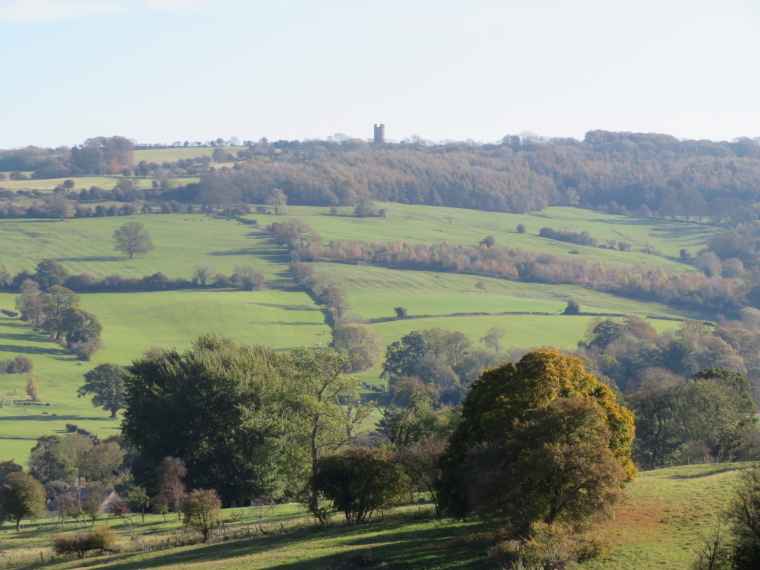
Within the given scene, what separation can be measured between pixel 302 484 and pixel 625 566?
24.8 metres

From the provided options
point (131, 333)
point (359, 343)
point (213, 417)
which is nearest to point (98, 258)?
point (131, 333)

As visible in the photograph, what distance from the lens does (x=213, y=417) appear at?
57688 millimetres

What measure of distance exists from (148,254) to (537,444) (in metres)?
158

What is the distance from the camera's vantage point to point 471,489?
3094 cm

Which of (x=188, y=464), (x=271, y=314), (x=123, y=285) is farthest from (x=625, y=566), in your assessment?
(x=123, y=285)

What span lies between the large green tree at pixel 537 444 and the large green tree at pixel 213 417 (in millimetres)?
19224

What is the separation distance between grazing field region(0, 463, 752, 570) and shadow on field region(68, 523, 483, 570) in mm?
42

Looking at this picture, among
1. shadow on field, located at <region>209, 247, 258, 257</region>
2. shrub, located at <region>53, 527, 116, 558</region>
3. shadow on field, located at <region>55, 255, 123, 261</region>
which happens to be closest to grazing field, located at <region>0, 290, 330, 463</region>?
shadow on field, located at <region>55, 255, 123, 261</region>

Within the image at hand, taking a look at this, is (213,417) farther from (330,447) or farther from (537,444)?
(537,444)

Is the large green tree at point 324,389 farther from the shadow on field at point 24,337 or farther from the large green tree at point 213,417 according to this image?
the shadow on field at point 24,337

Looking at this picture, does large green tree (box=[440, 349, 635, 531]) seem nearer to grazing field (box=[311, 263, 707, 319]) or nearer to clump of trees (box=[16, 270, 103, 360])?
clump of trees (box=[16, 270, 103, 360])

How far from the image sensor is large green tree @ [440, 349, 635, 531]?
2984 centimetres

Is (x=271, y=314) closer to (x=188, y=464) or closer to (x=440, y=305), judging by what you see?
(x=440, y=305)

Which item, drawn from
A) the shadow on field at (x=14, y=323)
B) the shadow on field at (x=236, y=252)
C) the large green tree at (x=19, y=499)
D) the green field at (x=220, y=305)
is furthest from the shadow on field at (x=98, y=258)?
the large green tree at (x=19, y=499)
